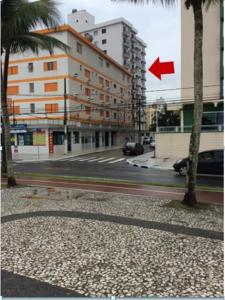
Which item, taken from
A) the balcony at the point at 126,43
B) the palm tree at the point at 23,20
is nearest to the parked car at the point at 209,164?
the palm tree at the point at 23,20

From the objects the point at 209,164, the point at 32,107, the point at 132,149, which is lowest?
the point at 209,164

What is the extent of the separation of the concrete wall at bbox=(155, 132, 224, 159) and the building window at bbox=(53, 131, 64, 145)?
14.8 metres

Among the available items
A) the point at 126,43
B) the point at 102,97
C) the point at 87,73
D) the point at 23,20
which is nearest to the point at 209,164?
the point at 23,20

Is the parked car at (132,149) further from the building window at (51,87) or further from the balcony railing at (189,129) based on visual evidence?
the building window at (51,87)

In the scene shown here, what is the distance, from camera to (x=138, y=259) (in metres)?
4.68

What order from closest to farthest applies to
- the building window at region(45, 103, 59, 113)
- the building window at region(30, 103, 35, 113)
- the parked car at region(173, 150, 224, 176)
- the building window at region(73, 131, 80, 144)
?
1. the parked car at region(173, 150, 224, 176)
2. the building window at region(45, 103, 59, 113)
3. the building window at region(30, 103, 35, 113)
4. the building window at region(73, 131, 80, 144)

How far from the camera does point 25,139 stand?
3797 centimetres

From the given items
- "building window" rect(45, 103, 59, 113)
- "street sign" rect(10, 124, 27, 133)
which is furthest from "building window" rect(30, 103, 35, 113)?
"street sign" rect(10, 124, 27, 133)

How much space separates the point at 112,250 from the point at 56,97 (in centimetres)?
3652

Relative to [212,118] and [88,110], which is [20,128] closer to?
[88,110]

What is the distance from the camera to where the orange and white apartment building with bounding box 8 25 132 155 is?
37312 millimetres

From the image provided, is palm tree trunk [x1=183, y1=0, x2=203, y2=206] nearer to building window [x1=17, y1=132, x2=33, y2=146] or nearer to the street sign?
the street sign

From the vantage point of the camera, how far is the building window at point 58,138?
123 feet

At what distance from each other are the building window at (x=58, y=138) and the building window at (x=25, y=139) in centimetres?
282
